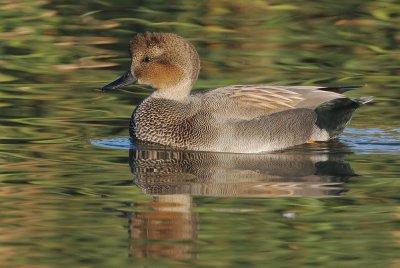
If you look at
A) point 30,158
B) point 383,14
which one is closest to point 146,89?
point 30,158

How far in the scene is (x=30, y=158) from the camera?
1028cm

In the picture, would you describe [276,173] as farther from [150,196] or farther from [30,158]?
[30,158]

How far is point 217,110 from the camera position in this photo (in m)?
11.1

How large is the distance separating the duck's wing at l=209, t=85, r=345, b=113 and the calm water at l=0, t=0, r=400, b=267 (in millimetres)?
396

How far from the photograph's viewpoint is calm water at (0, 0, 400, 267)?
25.2 ft

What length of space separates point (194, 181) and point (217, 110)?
1.71 metres

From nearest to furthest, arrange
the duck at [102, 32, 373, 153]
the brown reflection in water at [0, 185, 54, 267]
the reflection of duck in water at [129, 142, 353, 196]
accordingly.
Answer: the brown reflection in water at [0, 185, 54, 267] < the reflection of duck in water at [129, 142, 353, 196] < the duck at [102, 32, 373, 153]

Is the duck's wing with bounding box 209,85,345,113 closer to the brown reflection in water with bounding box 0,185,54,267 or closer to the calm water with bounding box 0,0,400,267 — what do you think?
the calm water with bounding box 0,0,400,267

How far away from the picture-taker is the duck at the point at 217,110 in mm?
11023

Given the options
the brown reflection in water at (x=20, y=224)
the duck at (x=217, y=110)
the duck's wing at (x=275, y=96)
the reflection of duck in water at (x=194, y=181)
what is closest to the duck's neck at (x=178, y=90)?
the duck at (x=217, y=110)

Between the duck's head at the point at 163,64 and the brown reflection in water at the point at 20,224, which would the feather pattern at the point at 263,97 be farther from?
the brown reflection in water at the point at 20,224

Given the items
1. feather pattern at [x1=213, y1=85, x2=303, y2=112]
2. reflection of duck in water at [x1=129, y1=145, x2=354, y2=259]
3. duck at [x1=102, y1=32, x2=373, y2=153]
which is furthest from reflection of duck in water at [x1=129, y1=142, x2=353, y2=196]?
feather pattern at [x1=213, y1=85, x2=303, y2=112]

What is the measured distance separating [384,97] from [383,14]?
4.37 meters

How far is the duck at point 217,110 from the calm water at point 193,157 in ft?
0.58
